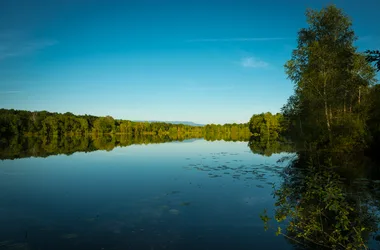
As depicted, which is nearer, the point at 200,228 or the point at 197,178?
the point at 200,228

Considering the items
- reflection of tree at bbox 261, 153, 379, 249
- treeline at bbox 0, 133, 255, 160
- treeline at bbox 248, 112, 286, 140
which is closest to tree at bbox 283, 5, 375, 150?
reflection of tree at bbox 261, 153, 379, 249

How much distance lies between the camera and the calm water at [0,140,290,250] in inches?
386

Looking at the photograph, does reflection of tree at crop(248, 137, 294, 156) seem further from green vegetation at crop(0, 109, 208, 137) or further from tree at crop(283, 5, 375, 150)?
green vegetation at crop(0, 109, 208, 137)

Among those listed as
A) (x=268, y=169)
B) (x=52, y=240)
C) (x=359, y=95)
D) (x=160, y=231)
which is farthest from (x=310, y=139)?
(x=52, y=240)

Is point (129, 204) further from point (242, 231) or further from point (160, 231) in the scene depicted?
point (242, 231)

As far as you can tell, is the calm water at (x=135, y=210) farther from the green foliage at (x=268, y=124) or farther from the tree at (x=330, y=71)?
the green foliage at (x=268, y=124)

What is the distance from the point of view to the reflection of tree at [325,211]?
750cm

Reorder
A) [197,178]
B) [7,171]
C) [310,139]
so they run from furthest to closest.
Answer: [310,139] → [7,171] → [197,178]

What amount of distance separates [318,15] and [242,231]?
95.0ft

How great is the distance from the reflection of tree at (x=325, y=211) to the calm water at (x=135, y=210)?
125cm

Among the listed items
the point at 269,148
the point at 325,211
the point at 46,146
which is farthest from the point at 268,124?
the point at 325,211

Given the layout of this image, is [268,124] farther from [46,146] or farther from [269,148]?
[46,146]

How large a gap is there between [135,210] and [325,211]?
30.0ft

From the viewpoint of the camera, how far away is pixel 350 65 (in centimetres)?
2936
